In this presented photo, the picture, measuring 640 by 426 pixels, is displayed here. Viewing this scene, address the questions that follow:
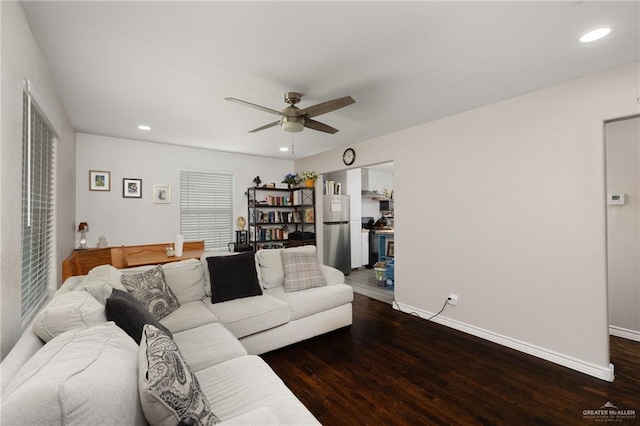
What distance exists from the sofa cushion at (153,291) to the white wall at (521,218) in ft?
9.37

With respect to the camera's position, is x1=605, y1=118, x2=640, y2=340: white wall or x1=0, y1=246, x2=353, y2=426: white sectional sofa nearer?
x1=0, y1=246, x2=353, y2=426: white sectional sofa

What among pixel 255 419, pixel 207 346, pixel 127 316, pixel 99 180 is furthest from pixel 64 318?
pixel 99 180

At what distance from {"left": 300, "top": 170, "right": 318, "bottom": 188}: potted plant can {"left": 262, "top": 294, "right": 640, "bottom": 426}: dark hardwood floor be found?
307 centimetres

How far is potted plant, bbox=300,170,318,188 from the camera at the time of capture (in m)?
5.28

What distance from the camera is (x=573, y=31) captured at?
1.73 meters

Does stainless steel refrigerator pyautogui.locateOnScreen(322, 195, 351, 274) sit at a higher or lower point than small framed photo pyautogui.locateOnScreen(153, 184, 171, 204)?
lower

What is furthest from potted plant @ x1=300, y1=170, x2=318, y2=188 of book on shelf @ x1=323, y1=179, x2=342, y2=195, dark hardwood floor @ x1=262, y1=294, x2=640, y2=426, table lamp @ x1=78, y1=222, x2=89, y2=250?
table lamp @ x1=78, y1=222, x2=89, y2=250

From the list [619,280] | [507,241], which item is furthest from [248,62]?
[619,280]

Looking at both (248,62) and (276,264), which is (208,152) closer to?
(276,264)

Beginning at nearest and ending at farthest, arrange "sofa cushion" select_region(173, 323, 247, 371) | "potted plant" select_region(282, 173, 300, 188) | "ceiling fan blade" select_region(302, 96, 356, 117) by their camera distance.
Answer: "sofa cushion" select_region(173, 323, 247, 371) < "ceiling fan blade" select_region(302, 96, 356, 117) < "potted plant" select_region(282, 173, 300, 188)

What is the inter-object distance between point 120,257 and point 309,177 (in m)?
3.31

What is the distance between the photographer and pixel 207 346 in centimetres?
183

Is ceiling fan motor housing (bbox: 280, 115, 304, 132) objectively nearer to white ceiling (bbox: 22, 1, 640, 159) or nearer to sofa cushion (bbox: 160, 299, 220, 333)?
white ceiling (bbox: 22, 1, 640, 159)

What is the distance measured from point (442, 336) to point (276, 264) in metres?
2.02
